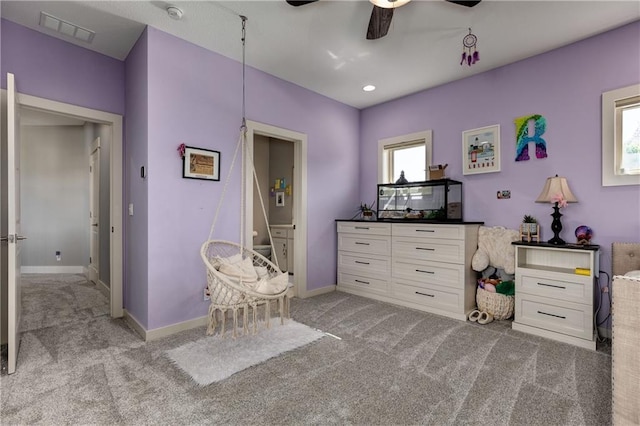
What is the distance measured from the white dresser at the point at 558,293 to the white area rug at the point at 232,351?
1.87 metres

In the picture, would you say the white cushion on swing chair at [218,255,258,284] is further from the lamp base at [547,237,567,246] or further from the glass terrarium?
the lamp base at [547,237,567,246]

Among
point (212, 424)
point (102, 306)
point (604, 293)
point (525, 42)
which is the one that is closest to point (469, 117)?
point (525, 42)

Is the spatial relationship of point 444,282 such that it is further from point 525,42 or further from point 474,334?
point 525,42

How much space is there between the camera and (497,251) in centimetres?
319

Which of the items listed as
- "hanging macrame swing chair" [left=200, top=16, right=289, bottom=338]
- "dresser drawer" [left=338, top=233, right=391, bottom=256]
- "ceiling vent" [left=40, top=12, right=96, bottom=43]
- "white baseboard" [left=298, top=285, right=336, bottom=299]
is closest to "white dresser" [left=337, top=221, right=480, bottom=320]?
"dresser drawer" [left=338, top=233, right=391, bottom=256]

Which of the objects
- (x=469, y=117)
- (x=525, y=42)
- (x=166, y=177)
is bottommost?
(x=166, y=177)

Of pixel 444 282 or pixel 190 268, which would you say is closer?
pixel 190 268

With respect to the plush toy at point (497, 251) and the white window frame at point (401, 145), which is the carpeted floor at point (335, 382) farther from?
the white window frame at point (401, 145)

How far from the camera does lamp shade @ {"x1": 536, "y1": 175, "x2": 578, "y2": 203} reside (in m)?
2.75

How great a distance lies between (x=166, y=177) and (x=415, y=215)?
9.20 ft


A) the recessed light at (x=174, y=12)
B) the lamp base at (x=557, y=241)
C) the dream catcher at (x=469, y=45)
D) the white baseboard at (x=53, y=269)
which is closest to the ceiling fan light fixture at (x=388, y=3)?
the dream catcher at (x=469, y=45)

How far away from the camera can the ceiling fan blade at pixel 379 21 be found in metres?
1.99

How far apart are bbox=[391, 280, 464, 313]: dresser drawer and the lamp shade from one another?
1190 mm

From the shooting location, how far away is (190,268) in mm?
2900
